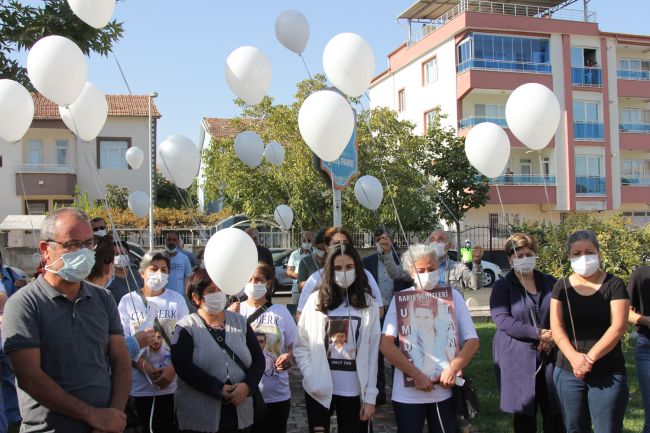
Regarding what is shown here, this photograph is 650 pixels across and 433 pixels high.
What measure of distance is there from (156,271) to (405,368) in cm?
198

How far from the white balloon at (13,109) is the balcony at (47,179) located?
86.4 feet

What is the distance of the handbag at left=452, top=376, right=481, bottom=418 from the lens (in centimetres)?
409

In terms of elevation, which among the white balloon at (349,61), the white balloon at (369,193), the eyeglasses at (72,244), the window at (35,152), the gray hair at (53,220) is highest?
the window at (35,152)

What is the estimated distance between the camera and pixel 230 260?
406 cm

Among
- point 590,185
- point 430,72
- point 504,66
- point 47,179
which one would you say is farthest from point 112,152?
point 590,185

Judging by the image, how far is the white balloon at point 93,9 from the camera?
206 inches

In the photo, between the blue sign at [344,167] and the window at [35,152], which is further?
the window at [35,152]

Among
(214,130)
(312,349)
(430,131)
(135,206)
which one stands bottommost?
(312,349)

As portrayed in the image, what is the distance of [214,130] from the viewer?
38.6 meters

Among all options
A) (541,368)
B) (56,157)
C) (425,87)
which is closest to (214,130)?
(56,157)

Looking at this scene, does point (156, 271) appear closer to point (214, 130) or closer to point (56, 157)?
point (56, 157)

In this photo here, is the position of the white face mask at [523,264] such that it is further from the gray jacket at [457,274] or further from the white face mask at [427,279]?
the gray jacket at [457,274]

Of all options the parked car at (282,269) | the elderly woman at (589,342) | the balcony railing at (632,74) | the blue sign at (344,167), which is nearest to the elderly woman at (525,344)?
the elderly woman at (589,342)

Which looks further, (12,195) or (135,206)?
(12,195)
